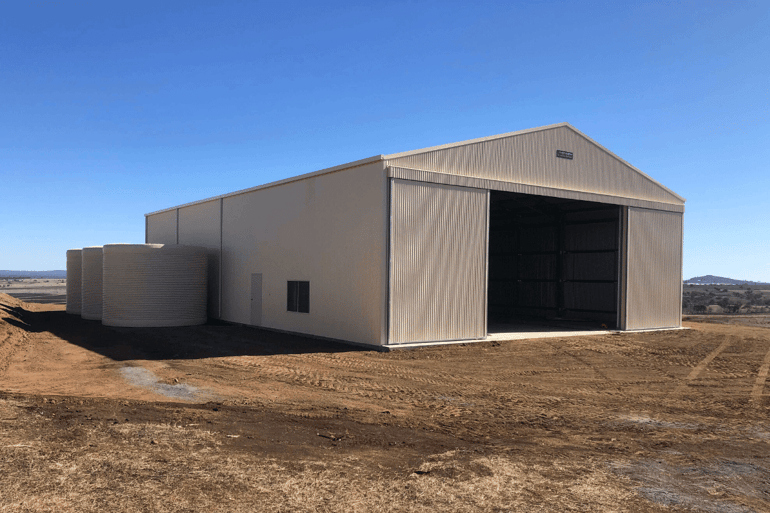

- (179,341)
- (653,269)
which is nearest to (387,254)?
(179,341)

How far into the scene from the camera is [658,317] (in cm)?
2622

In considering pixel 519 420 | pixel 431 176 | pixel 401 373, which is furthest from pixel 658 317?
pixel 519 420

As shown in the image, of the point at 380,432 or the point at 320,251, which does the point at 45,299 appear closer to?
the point at 320,251

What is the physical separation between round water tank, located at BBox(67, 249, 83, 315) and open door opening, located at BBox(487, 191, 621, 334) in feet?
74.1

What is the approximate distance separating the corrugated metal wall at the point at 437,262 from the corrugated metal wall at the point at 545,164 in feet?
2.58

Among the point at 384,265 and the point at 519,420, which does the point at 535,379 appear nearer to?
the point at 519,420

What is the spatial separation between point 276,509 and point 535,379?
9512 mm

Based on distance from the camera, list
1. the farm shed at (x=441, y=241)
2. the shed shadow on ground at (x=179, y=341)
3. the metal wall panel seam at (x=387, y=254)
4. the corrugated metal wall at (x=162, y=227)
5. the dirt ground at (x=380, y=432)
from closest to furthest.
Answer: the dirt ground at (x=380, y=432), the shed shadow on ground at (x=179, y=341), the metal wall panel seam at (x=387, y=254), the farm shed at (x=441, y=241), the corrugated metal wall at (x=162, y=227)

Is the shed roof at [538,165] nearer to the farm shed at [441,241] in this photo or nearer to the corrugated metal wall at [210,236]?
the farm shed at [441,241]

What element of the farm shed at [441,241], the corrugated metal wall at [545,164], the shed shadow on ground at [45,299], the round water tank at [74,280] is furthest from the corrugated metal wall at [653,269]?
the shed shadow on ground at [45,299]

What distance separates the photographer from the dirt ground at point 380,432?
6316mm

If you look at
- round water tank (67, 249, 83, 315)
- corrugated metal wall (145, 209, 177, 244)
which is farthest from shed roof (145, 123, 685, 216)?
round water tank (67, 249, 83, 315)

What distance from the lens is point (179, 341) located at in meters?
20.7

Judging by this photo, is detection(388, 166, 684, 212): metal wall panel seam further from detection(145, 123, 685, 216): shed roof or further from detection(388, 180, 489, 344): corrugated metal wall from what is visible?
detection(388, 180, 489, 344): corrugated metal wall
